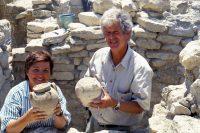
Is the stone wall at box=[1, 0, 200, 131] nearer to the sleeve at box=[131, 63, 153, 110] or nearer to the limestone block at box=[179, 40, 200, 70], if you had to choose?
the sleeve at box=[131, 63, 153, 110]

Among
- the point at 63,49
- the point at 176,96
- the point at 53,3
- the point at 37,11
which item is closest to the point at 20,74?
the point at 63,49

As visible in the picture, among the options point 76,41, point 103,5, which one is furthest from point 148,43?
point 76,41

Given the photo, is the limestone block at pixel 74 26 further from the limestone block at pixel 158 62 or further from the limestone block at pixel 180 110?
the limestone block at pixel 180 110

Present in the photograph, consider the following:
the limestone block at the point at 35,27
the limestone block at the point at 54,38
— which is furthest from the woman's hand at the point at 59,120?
the limestone block at the point at 35,27

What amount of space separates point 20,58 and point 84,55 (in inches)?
41.2

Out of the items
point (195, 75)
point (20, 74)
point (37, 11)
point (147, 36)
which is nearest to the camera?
point (195, 75)

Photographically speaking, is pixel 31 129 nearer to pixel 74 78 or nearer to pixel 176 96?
pixel 176 96

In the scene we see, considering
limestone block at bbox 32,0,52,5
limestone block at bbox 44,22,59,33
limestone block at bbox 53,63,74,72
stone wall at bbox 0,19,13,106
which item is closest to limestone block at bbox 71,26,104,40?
limestone block at bbox 53,63,74,72

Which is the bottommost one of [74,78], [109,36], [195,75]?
Result: [74,78]

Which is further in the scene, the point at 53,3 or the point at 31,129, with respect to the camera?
the point at 53,3

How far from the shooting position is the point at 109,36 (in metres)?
3.33

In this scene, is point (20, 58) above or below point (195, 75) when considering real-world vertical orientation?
below

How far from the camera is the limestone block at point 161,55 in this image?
17.9ft

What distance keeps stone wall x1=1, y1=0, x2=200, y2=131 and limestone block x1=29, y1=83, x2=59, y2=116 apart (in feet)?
8.29
